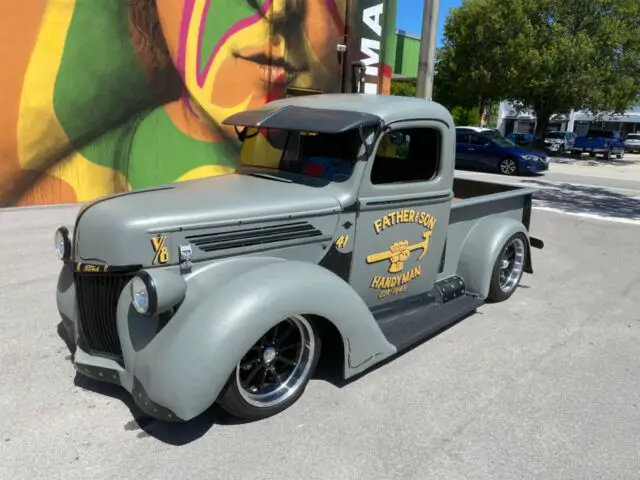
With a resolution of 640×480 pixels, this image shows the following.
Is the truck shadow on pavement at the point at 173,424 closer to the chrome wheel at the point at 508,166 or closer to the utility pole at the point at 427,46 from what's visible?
the utility pole at the point at 427,46

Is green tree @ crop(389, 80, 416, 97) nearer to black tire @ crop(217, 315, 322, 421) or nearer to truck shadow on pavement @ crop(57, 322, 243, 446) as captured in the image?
black tire @ crop(217, 315, 322, 421)

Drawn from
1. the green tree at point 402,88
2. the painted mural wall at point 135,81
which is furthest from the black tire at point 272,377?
the green tree at point 402,88

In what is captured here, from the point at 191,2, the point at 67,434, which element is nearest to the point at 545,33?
the point at 191,2

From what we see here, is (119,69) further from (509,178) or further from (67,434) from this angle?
(509,178)

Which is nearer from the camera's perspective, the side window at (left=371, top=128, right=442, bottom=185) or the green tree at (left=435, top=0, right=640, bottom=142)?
the side window at (left=371, top=128, right=442, bottom=185)

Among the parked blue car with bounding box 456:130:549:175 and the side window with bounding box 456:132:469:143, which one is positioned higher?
the side window with bounding box 456:132:469:143

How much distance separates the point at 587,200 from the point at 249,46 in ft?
27.9

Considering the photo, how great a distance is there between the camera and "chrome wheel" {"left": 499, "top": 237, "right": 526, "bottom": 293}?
522 cm

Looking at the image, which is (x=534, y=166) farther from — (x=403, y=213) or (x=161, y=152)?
(x=403, y=213)

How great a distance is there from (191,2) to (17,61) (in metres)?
3.12

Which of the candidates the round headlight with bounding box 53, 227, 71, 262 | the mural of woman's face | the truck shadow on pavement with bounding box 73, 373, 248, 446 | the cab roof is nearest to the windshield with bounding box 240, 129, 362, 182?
the cab roof

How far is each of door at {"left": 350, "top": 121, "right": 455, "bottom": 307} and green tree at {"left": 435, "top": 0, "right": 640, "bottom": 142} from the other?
21.8m

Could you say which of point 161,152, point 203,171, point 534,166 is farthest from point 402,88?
point 161,152

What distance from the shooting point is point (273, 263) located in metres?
2.99
